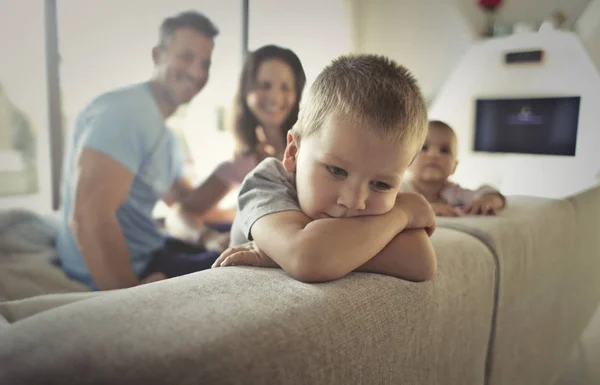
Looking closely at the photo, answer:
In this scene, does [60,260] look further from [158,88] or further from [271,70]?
[271,70]

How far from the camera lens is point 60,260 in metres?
1.44

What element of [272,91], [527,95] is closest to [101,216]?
[272,91]

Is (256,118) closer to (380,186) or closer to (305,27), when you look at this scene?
(305,27)

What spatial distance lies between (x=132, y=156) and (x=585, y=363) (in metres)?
1.61

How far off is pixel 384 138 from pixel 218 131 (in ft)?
3.99

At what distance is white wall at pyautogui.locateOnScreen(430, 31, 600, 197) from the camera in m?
1.54

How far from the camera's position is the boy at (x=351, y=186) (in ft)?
2.15

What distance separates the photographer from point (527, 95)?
1.63m

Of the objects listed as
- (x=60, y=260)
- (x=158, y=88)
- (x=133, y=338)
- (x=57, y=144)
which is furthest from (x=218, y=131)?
(x=133, y=338)

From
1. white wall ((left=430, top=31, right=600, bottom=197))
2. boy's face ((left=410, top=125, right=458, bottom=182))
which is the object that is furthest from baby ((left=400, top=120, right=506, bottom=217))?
white wall ((left=430, top=31, right=600, bottom=197))

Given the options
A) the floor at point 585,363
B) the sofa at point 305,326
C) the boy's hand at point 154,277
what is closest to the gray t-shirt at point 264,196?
the sofa at point 305,326

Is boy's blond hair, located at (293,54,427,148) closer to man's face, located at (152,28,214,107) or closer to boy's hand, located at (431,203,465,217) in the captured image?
boy's hand, located at (431,203,465,217)

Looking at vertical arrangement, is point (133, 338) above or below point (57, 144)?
below

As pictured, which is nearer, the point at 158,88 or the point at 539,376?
the point at 539,376
